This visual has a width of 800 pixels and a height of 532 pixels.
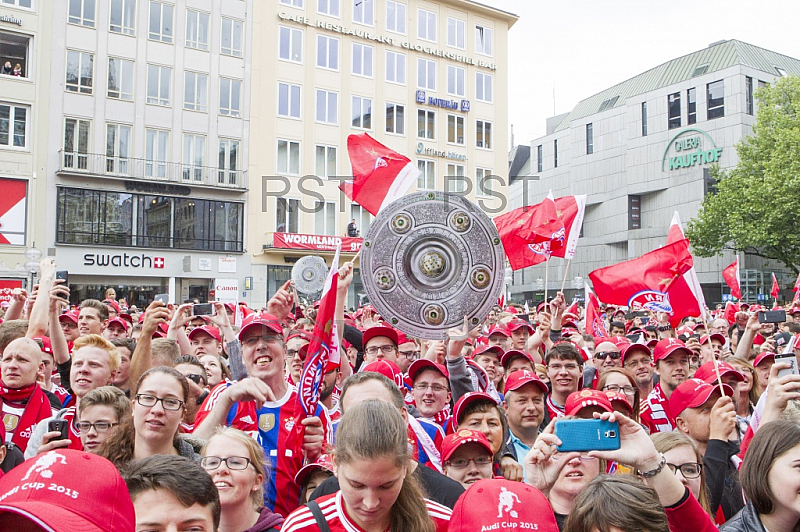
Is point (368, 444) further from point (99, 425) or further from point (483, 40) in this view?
point (483, 40)

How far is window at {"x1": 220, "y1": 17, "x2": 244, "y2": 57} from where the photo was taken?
33.5 meters

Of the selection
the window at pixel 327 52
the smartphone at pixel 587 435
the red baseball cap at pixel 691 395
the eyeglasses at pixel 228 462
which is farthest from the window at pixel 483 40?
the smartphone at pixel 587 435

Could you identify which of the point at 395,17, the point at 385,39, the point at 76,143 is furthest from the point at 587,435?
the point at 395,17

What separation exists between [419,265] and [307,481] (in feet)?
6.19

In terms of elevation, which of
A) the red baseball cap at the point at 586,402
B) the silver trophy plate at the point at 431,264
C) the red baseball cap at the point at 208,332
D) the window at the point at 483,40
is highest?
the window at the point at 483,40

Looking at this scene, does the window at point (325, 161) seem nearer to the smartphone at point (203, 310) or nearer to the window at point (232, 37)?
the window at point (232, 37)

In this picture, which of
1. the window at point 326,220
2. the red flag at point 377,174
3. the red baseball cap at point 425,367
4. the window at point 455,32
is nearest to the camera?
the red baseball cap at point 425,367

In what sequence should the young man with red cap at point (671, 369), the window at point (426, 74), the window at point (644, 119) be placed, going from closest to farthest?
1. the young man with red cap at point (671, 369)
2. the window at point (426, 74)
3. the window at point (644, 119)

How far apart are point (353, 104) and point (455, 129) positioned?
20.6 ft

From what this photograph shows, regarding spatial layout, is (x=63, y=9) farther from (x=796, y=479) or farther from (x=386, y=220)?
(x=796, y=479)

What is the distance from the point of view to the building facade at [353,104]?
34344 millimetres

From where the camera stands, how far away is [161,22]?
106 ft

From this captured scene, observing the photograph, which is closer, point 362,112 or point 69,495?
point 69,495

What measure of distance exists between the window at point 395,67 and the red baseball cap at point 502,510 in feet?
119
